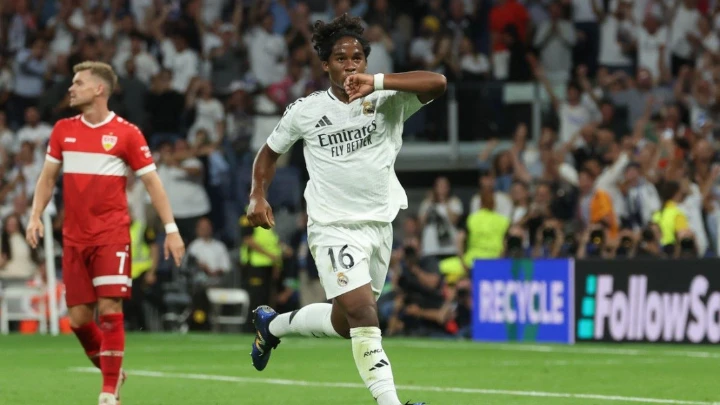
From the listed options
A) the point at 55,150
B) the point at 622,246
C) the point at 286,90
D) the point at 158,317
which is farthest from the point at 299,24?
the point at 55,150

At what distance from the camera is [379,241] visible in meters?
8.79

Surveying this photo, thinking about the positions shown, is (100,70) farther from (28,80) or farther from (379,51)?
(28,80)

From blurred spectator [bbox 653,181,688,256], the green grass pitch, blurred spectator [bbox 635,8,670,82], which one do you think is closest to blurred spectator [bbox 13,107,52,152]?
the green grass pitch

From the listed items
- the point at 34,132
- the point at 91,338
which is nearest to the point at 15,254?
the point at 34,132

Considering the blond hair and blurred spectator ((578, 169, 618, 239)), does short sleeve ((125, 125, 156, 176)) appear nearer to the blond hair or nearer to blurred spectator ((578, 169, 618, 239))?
the blond hair

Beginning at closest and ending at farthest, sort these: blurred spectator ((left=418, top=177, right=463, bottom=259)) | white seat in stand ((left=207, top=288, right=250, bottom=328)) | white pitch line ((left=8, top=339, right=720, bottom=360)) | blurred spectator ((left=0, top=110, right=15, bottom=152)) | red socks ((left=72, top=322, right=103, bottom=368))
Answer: red socks ((left=72, top=322, right=103, bottom=368))
white pitch line ((left=8, top=339, right=720, bottom=360))
blurred spectator ((left=418, top=177, right=463, bottom=259))
white seat in stand ((left=207, top=288, right=250, bottom=328))
blurred spectator ((left=0, top=110, right=15, bottom=152))

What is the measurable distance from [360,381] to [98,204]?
11.4ft

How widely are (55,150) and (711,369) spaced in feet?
20.4

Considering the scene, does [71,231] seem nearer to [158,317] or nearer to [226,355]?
[226,355]

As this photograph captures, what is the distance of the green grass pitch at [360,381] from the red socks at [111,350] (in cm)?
108

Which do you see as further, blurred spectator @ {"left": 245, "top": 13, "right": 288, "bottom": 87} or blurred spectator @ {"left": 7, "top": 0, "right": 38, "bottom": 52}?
blurred spectator @ {"left": 7, "top": 0, "right": 38, "bottom": 52}

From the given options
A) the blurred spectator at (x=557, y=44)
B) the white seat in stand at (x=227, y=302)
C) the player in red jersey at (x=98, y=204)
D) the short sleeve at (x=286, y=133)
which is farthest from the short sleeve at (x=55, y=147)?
the blurred spectator at (x=557, y=44)

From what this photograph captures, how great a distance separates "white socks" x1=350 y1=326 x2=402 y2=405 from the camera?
8.19m

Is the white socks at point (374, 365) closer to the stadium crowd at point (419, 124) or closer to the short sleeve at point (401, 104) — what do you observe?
the short sleeve at point (401, 104)
